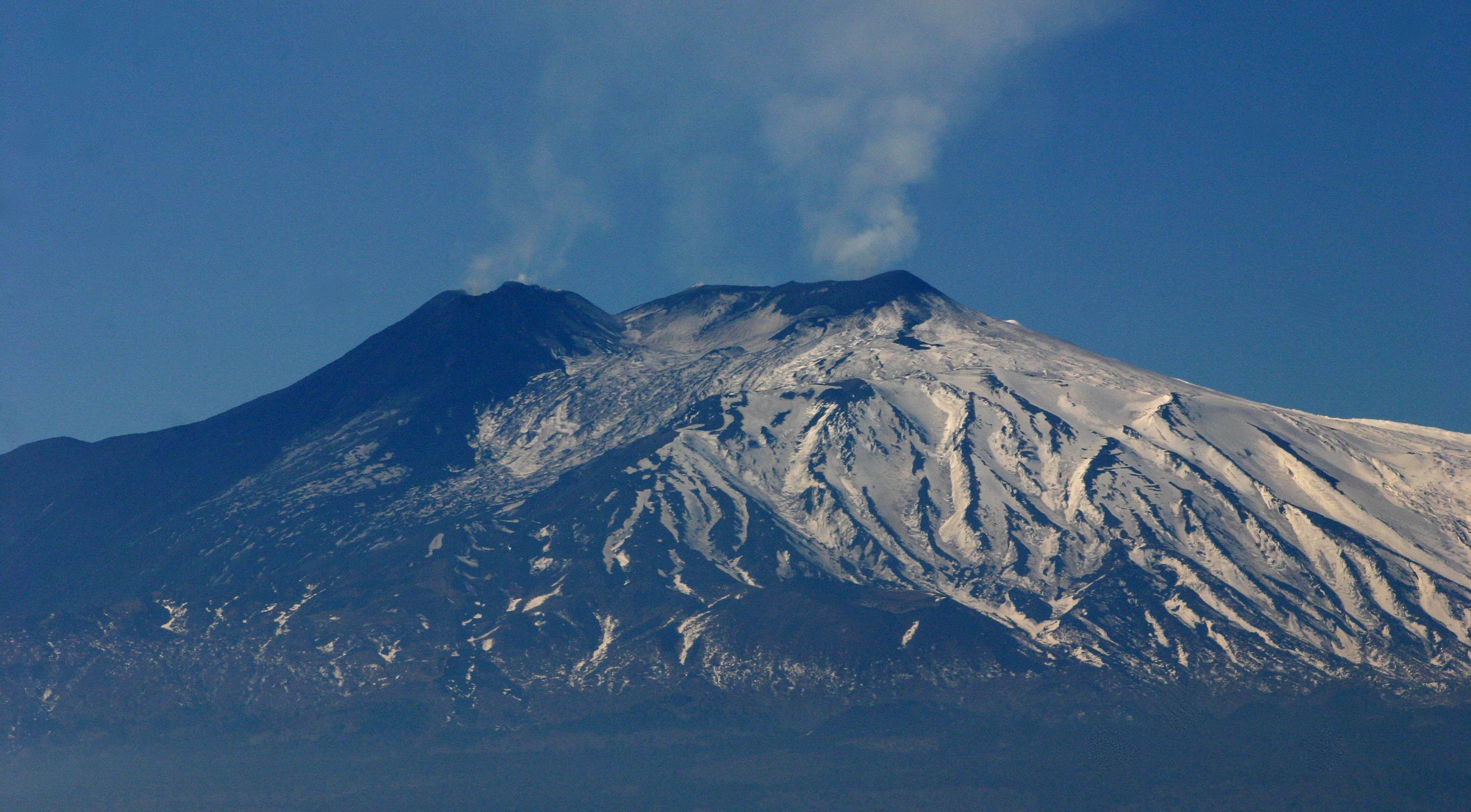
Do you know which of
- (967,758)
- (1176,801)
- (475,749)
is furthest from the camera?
(475,749)

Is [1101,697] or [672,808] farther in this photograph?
[1101,697]

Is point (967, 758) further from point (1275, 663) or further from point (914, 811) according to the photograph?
point (1275, 663)

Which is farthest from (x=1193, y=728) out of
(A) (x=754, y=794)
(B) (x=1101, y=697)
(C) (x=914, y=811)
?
(A) (x=754, y=794)

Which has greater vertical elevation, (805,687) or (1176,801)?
(805,687)

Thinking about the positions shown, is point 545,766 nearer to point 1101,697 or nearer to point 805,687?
point 805,687

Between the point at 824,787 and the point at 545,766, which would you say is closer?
the point at 824,787

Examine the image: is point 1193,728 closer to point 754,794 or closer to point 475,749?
point 754,794

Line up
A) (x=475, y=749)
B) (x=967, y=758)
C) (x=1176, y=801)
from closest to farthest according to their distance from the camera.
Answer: (x=1176, y=801) → (x=967, y=758) → (x=475, y=749)

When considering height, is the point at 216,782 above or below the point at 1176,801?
above

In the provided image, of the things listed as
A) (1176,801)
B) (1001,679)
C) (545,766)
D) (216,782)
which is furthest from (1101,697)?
(216,782)

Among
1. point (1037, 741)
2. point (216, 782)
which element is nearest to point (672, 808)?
point (1037, 741)
